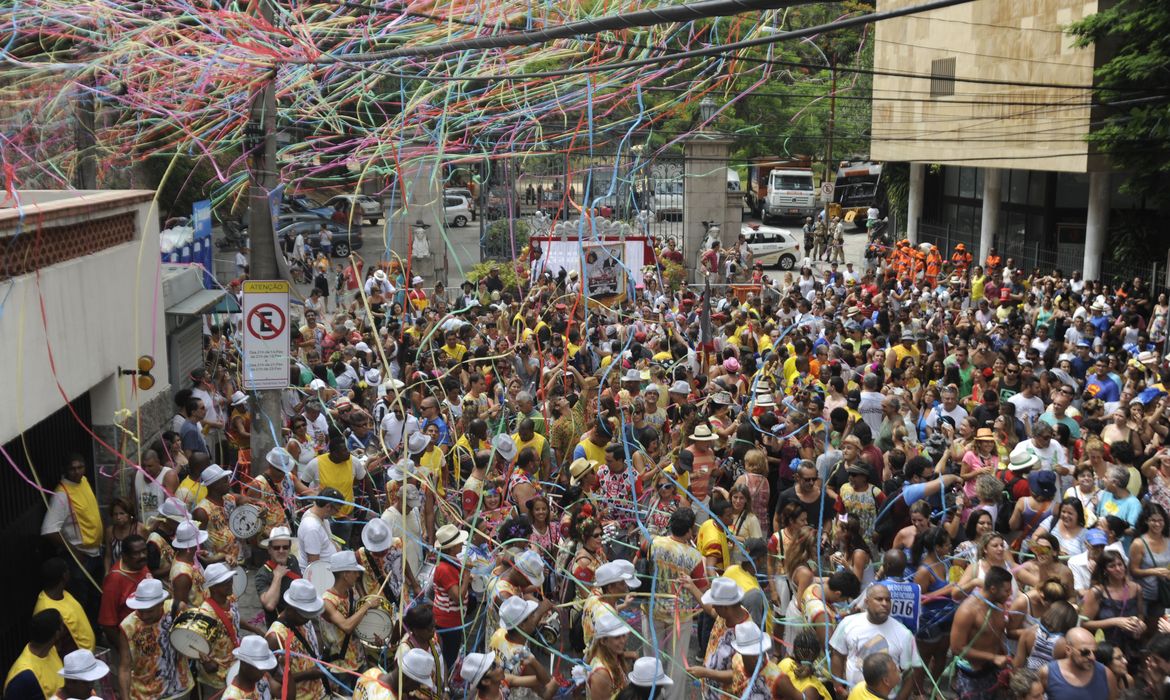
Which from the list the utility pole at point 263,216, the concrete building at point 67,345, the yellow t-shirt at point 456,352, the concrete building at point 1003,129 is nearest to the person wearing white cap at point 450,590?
the concrete building at point 67,345

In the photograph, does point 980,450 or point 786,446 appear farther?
point 786,446

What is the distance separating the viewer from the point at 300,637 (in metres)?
6.04

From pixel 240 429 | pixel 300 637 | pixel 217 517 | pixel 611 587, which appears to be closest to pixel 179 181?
pixel 240 429

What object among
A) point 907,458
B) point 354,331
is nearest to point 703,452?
point 907,458

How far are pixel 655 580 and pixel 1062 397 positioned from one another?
4.83 meters

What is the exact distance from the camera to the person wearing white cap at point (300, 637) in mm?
5883

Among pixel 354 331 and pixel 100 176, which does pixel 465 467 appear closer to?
pixel 354 331

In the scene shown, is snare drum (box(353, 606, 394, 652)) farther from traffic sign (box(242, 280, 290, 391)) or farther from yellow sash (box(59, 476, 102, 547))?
traffic sign (box(242, 280, 290, 391))

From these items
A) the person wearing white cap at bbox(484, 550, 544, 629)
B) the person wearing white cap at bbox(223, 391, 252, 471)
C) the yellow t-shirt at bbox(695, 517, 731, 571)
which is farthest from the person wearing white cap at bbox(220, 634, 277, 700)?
the person wearing white cap at bbox(223, 391, 252, 471)

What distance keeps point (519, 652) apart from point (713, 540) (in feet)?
6.24

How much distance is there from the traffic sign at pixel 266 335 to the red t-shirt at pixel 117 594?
351cm

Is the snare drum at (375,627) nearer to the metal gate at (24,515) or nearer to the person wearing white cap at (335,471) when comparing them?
the person wearing white cap at (335,471)

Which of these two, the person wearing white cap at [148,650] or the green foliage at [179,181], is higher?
the green foliage at [179,181]

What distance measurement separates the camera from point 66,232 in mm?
8734
